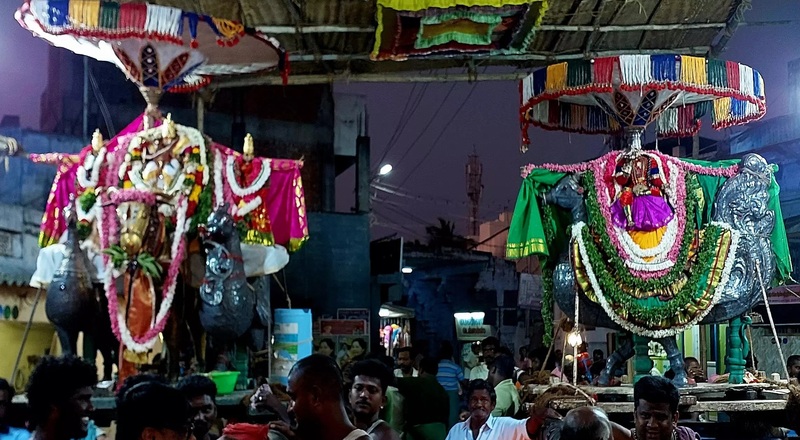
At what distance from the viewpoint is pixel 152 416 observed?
3.14m

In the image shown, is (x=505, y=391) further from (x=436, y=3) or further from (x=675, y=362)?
(x=436, y=3)

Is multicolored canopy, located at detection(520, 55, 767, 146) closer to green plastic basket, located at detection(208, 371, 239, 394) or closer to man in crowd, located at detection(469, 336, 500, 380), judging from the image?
man in crowd, located at detection(469, 336, 500, 380)

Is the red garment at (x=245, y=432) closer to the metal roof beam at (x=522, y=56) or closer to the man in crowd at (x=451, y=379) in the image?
the man in crowd at (x=451, y=379)

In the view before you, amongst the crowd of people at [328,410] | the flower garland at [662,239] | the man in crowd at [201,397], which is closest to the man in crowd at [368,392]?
the crowd of people at [328,410]

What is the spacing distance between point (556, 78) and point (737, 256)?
216 cm

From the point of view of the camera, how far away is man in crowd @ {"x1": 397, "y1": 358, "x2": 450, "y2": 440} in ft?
23.1

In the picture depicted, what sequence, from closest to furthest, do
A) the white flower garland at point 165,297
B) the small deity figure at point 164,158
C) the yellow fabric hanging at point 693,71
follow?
the yellow fabric hanging at point 693,71 → the white flower garland at point 165,297 → the small deity figure at point 164,158

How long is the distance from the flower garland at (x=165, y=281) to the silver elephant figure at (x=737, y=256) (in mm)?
3632

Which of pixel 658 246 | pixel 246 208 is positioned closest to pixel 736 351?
pixel 658 246

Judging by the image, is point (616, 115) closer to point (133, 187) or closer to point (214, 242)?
point (214, 242)

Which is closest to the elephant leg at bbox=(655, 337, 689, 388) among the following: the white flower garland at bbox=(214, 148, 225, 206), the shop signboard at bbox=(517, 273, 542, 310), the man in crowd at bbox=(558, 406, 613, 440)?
the man in crowd at bbox=(558, 406, 613, 440)

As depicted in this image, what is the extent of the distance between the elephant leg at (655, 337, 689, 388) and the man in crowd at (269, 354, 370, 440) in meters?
4.90

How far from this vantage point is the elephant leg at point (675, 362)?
24.8ft

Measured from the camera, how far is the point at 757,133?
57.7ft
